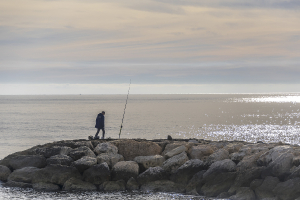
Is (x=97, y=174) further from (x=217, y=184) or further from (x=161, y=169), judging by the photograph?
(x=217, y=184)

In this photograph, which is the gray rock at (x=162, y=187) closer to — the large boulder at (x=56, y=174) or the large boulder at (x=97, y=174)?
the large boulder at (x=97, y=174)

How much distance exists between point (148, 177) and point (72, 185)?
325cm

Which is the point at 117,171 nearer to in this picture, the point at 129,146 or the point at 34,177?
the point at 129,146

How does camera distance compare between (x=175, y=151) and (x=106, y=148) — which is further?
(x=106, y=148)

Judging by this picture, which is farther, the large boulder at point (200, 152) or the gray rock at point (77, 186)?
the large boulder at point (200, 152)

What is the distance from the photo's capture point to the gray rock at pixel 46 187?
1431 cm

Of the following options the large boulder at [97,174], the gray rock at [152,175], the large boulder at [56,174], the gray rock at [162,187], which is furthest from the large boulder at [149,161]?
the large boulder at [56,174]

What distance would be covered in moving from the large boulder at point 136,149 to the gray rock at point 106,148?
312 mm

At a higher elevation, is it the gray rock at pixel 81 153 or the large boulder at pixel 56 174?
the gray rock at pixel 81 153

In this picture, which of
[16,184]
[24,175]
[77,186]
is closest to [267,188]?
[77,186]

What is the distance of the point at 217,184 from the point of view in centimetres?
1328

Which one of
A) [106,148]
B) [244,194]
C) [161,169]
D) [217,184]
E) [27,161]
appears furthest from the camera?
[106,148]

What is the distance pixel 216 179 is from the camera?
44.2ft

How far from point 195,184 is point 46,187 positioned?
630 cm
